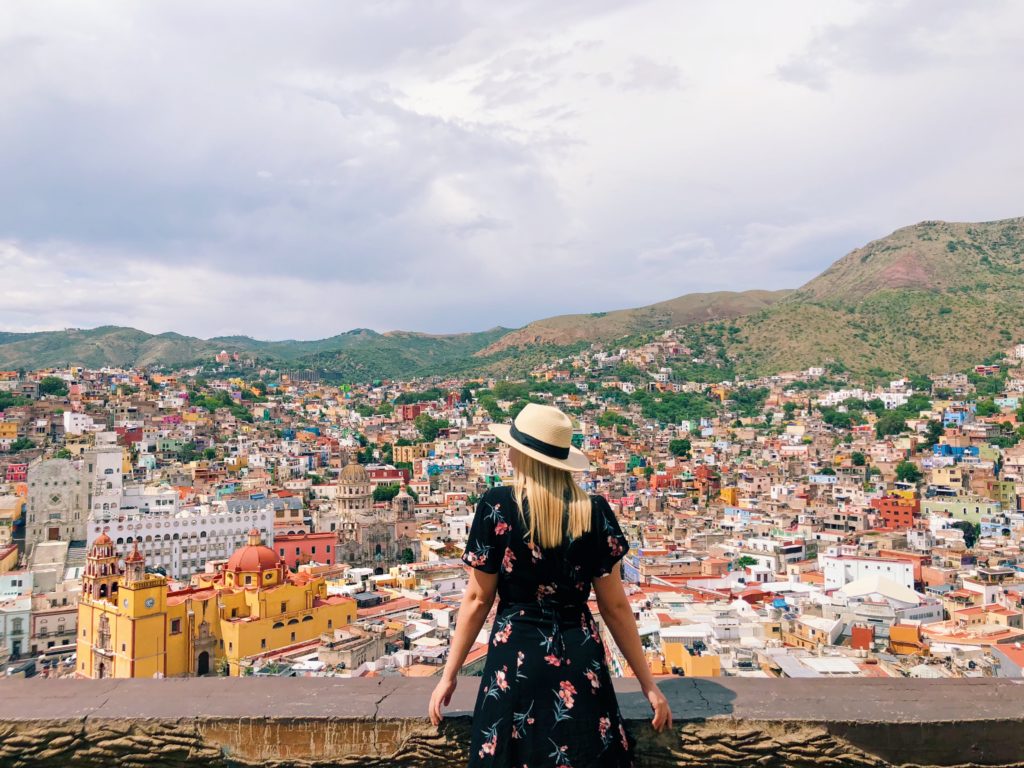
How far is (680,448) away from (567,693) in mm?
52464

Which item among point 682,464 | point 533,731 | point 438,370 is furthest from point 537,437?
point 438,370

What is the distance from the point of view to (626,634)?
180cm

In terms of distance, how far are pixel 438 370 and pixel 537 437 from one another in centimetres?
11849

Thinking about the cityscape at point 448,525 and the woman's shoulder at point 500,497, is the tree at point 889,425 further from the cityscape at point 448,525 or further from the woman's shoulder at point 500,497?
the woman's shoulder at point 500,497

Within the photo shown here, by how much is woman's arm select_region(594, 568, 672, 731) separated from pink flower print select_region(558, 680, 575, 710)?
141mm

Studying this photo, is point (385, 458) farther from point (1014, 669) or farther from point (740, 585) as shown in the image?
point (1014, 669)

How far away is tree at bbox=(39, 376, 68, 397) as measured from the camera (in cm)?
5594

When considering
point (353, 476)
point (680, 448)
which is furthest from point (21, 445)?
point (680, 448)

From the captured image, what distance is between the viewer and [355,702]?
1.88 meters

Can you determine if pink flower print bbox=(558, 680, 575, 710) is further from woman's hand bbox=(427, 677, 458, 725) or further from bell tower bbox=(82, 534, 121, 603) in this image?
bell tower bbox=(82, 534, 121, 603)

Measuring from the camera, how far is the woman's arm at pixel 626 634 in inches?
69.8

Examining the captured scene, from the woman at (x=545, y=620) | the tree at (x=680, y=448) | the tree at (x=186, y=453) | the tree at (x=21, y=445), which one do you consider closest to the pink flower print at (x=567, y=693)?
the woman at (x=545, y=620)

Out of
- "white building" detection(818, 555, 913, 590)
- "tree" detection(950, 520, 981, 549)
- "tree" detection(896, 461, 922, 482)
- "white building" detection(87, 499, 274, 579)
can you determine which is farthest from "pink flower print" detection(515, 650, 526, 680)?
"tree" detection(896, 461, 922, 482)

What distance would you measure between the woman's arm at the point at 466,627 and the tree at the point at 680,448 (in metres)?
51.9
